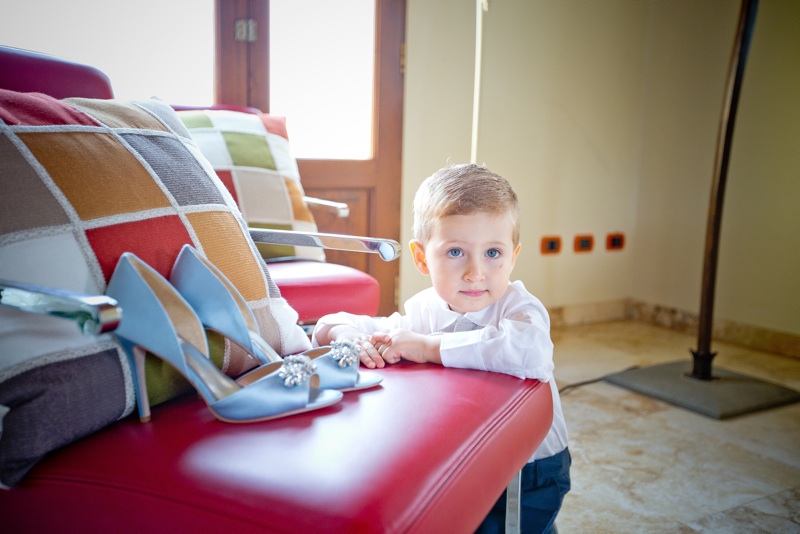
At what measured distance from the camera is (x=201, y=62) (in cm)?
222

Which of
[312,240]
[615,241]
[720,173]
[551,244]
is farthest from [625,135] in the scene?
[312,240]

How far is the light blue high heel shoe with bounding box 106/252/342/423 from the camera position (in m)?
0.77

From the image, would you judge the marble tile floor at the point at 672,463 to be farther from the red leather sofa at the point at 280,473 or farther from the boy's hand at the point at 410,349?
the red leather sofa at the point at 280,473

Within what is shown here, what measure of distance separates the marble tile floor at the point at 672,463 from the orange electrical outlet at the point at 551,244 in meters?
0.60

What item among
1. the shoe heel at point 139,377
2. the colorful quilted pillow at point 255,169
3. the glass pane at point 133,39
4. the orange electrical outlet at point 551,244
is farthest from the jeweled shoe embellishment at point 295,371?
the orange electrical outlet at point 551,244

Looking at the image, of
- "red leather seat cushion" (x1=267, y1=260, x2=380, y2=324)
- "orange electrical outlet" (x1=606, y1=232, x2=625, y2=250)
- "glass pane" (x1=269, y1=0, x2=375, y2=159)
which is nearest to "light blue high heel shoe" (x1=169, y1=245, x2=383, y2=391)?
"red leather seat cushion" (x1=267, y1=260, x2=380, y2=324)

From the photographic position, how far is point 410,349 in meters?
1.07

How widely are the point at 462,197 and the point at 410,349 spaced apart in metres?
0.24

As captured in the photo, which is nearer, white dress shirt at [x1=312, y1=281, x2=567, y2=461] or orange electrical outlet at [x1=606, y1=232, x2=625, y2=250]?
white dress shirt at [x1=312, y1=281, x2=567, y2=461]

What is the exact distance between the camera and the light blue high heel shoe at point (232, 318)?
2.85ft

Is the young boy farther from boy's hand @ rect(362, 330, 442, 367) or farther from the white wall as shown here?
the white wall

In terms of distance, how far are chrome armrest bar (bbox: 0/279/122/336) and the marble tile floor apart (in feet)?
3.49

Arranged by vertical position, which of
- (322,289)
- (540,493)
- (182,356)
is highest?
(182,356)

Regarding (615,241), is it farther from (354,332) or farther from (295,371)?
(295,371)
